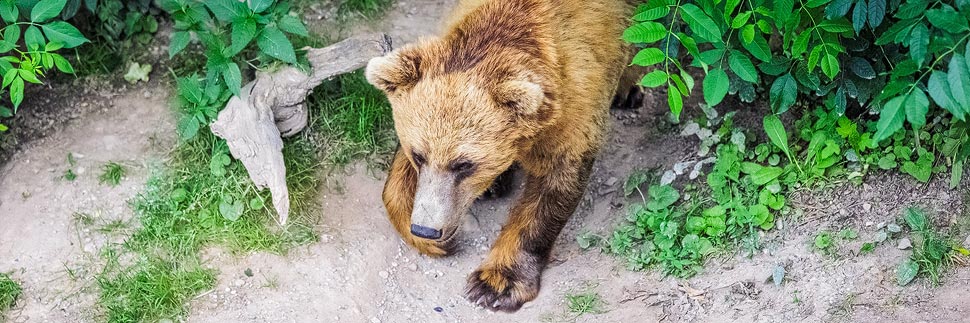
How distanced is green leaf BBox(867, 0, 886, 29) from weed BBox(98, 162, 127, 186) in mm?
3787

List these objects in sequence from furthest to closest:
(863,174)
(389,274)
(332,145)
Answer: (332,145)
(389,274)
(863,174)

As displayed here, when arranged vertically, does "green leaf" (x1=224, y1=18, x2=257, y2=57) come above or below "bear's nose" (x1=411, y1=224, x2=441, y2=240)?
above

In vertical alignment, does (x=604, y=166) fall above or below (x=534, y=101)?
below

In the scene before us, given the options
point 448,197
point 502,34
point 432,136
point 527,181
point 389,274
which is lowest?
point 389,274

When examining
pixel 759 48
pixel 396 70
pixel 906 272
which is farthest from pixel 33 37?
pixel 906 272

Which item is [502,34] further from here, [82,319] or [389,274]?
[82,319]

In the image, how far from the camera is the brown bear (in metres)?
4.21

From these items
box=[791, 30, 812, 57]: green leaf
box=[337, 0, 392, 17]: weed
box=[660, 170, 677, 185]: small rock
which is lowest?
box=[660, 170, 677, 185]: small rock

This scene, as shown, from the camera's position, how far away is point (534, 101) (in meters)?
4.09

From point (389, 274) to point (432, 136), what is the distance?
102 centimetres

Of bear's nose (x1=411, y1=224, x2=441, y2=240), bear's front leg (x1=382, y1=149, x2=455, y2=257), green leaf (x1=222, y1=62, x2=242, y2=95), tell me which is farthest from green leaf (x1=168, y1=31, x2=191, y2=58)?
bear's nose (x1=411, y1=224, x2=441, y2=240)

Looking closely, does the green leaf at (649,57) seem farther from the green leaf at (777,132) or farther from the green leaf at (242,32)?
the green leaf at (242,32)

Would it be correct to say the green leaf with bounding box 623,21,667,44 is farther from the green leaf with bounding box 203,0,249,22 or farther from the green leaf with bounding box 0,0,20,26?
the green leaf with bounding box 0,0,20,26

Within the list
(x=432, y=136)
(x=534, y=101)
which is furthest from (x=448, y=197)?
(x=534, y=101)
